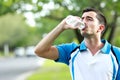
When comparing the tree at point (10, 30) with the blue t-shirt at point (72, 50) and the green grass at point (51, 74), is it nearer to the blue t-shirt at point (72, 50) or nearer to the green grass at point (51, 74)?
the green grass at point (51, 74)

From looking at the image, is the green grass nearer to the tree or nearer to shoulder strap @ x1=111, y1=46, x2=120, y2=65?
shoulder strap @ x1=111, y1=46, x2=120, y2=65

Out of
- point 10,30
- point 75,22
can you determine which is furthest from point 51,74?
point 10,30

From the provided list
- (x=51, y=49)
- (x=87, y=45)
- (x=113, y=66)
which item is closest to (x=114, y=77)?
(x=113, y=66)

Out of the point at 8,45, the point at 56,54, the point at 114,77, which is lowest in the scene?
Answer: the point at 114,77

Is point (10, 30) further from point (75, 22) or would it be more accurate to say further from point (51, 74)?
point (75, 22)

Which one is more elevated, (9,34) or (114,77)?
(9,34)

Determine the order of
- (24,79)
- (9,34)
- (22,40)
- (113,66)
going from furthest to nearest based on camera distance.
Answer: (22,40), (9,34), (24,79), (113,66)

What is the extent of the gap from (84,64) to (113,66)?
272 millimetres

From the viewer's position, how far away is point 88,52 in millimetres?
4531

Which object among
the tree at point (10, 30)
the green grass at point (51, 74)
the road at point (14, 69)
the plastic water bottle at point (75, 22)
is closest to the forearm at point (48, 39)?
the plastic water bottle at point (75, 22)

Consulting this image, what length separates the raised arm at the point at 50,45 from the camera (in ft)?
14.5

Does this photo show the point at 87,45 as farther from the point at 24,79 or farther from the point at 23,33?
the point at 23,33

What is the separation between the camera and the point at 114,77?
4.45 m

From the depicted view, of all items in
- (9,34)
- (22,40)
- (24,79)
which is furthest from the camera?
(22,40)
